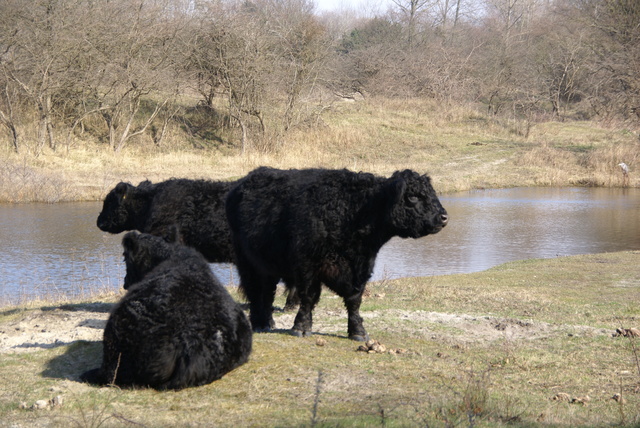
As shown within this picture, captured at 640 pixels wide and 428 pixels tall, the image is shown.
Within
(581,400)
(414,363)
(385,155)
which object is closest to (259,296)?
(414,363)

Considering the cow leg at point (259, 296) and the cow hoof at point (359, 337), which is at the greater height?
the cow leg at point (259, 296)

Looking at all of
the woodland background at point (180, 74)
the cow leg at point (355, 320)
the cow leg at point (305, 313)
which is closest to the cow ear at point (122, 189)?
the cow leg at point (305, 313)

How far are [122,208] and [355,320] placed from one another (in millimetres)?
5095

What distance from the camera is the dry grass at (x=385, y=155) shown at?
100 feet

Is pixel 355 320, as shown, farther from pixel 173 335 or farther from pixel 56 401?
pixel 56 401

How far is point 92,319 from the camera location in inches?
368

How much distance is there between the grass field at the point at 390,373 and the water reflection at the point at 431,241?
17.2 ft

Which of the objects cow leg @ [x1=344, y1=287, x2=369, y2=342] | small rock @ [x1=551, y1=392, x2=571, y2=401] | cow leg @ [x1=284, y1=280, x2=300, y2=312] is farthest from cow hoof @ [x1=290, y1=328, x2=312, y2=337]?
small rock @ [x1=551, y1=392, x2=571, y2=401]

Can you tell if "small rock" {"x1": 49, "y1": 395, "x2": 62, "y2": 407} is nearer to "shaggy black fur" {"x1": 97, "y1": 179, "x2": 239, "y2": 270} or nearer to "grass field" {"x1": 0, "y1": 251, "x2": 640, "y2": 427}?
"grass field" {"x1": 0, "y1": 251, "x2": 640, "y2": 427}

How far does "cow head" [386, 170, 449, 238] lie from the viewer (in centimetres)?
808

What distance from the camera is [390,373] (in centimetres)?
663

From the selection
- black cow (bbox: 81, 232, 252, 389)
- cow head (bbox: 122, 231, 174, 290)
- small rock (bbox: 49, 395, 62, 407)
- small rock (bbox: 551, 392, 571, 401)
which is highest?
cow head (bbox: 122, 231, 174, 290)

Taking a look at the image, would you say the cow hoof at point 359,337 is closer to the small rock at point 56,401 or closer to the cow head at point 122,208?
the small rock at point 56,401

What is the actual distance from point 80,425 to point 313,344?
3.47 m
